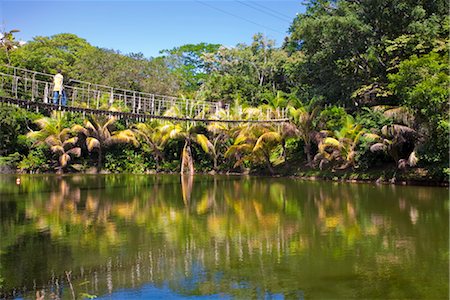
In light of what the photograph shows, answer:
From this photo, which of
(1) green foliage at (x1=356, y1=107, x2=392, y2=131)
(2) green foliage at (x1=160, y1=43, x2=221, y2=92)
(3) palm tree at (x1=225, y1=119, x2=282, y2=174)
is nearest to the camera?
(1) green foliage at (x1=356, y1=107, x2=392, y2=131)

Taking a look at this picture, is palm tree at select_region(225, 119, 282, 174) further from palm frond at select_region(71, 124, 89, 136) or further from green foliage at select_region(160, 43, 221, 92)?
green foliage at select_region(160, 43, 221, 92)

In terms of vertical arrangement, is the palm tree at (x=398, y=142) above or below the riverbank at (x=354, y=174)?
above

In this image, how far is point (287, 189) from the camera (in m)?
→ 15.7

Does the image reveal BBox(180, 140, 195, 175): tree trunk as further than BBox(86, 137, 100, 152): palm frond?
Yes

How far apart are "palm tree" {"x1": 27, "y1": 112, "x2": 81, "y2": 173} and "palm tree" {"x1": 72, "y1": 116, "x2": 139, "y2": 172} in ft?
2.01

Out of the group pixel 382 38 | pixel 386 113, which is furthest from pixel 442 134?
pixel 382 38

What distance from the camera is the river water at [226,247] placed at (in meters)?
5.16

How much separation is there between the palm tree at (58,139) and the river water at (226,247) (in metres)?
9.86

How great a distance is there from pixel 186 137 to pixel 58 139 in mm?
6258

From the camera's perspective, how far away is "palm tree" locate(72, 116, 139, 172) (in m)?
23.2

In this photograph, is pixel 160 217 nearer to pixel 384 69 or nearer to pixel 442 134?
pixel 442 134

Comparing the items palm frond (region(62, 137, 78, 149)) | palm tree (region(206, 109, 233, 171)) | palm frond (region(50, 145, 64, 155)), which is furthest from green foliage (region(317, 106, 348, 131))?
palm frond (region(50, 145, 64, 155))

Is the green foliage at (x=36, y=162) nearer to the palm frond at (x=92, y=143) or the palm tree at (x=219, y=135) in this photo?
the palm frond at (x=92, y=143)

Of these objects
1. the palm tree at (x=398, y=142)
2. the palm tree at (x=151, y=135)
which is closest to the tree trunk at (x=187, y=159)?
the palm tree at (x=151, y=135)
